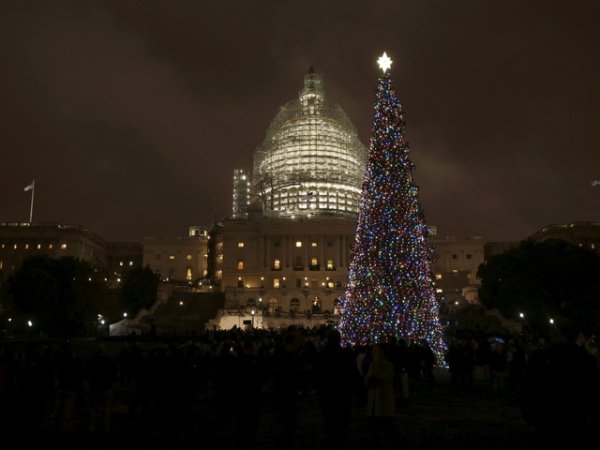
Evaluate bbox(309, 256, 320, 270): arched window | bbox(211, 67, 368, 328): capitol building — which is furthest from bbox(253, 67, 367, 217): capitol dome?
bbox(309, 256, 320, 270): arched window

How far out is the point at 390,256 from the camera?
94.7 ft

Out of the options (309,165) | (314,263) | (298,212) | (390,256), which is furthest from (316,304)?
(390,256)

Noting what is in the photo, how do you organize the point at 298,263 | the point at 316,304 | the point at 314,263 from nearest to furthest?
the point at 316,304
the point at 314,263
the point at 298,263

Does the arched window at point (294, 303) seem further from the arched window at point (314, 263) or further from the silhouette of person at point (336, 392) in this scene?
the silhouette of person at point (336, 392)

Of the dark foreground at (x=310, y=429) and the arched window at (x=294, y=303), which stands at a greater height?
the arched window at (x=294, y=303)

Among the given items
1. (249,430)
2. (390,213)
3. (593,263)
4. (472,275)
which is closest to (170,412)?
(249,430)

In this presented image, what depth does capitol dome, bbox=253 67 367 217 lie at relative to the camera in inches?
4985

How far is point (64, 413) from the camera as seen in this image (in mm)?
15703

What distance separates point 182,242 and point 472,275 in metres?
56.4

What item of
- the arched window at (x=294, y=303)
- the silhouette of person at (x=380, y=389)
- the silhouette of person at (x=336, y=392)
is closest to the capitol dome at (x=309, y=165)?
the arched window at (x=294, y=303)

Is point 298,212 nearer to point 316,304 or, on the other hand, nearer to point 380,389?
point 316,304

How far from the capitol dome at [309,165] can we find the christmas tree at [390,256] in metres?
94.1

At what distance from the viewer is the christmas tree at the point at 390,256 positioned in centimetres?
2845

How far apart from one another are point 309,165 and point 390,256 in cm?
9838
